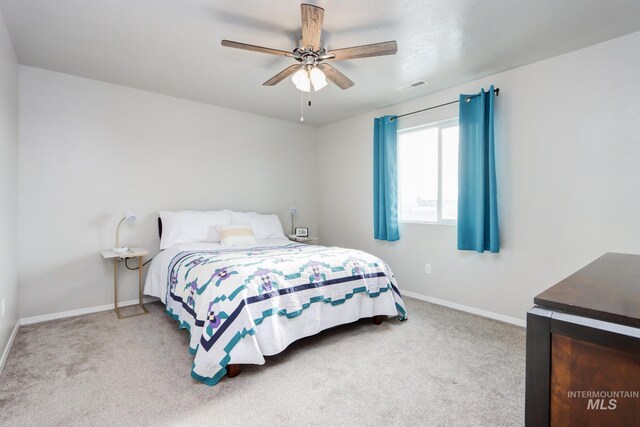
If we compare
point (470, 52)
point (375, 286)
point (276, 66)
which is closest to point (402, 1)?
point (470, 52)

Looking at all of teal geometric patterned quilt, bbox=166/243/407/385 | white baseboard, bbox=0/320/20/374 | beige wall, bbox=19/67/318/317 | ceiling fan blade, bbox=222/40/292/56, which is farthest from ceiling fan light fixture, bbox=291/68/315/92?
white baseboard, bbox=0/320/20/374

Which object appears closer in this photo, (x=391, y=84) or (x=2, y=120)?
(x=2, y=120)

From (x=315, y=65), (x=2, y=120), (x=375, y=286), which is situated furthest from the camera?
(x=375, y=286)

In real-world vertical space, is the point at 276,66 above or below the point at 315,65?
above

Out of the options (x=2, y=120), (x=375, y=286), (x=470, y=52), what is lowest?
(x=375, y=286)

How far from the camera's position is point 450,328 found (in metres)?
3.01

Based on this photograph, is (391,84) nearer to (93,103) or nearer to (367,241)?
(367,241)

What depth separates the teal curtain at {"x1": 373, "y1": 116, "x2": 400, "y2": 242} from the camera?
4117 millimetres

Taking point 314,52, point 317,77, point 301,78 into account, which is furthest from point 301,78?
point 314,52

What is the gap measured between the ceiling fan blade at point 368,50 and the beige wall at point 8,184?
2.39 metres

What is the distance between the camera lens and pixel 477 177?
3240mm

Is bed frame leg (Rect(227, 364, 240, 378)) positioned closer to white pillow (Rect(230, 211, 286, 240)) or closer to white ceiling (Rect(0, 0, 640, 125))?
white pillow (Rect(230, 211, 286, 240))

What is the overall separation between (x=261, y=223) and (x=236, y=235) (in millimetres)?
628

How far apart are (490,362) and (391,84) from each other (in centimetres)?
279
